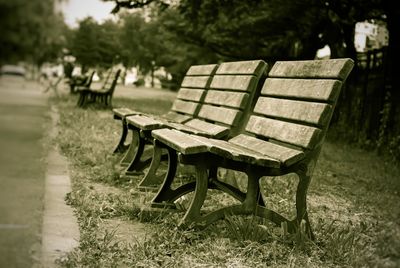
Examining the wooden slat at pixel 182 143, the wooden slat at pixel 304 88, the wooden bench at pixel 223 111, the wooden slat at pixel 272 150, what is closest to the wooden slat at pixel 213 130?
the wooden bench at pixel 223 111

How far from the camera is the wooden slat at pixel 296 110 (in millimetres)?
2635

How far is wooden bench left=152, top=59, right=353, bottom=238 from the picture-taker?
8.60ft

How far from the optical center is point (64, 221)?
2850 millimetres

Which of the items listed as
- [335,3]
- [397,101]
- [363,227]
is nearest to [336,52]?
[335,3]

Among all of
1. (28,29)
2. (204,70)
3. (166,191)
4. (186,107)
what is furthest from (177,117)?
(28,29)

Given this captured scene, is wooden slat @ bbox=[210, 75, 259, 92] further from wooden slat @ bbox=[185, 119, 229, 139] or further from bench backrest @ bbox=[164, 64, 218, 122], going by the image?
wooden slat @ bbox=[185, 119, 229, 139]

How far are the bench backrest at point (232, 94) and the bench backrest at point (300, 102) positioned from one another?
23 cm

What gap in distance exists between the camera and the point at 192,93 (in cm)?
529

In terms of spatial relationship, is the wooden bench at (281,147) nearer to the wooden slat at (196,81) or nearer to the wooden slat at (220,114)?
the wooden slat at (220,114)

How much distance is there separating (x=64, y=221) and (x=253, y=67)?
1986 mm

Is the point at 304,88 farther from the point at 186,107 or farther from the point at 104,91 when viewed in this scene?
the point at 104,91

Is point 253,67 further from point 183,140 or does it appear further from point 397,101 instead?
point 397,101

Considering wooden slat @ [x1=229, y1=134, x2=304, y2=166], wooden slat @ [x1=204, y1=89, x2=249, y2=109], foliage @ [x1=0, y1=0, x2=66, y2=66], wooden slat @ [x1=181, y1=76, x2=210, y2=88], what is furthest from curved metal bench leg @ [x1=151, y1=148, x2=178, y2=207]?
foliage @ [x1=0, y1=0, x2=66, y2=66]

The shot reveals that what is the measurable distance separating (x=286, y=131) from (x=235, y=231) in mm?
714
